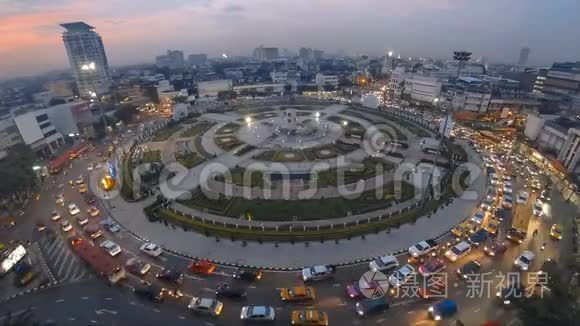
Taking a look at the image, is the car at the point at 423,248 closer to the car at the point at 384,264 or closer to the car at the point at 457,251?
the car at the point at 457,251

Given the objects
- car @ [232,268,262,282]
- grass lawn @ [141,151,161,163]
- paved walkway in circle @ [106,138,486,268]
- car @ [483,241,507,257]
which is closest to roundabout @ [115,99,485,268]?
paved walkway in circle @ [106,138,486,268]

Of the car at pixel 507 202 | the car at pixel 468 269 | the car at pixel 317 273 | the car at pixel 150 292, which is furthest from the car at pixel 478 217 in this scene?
the car at pixel 150 292

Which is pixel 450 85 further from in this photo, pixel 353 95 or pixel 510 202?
pixel 510 202

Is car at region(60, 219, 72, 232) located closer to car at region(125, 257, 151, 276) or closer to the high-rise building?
car at region(125, 257, 151, 276)

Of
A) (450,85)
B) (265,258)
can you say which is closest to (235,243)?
(265,258)

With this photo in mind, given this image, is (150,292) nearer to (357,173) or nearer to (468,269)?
(468,269)

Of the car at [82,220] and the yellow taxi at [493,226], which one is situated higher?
the yellow taxi at [493,226]
